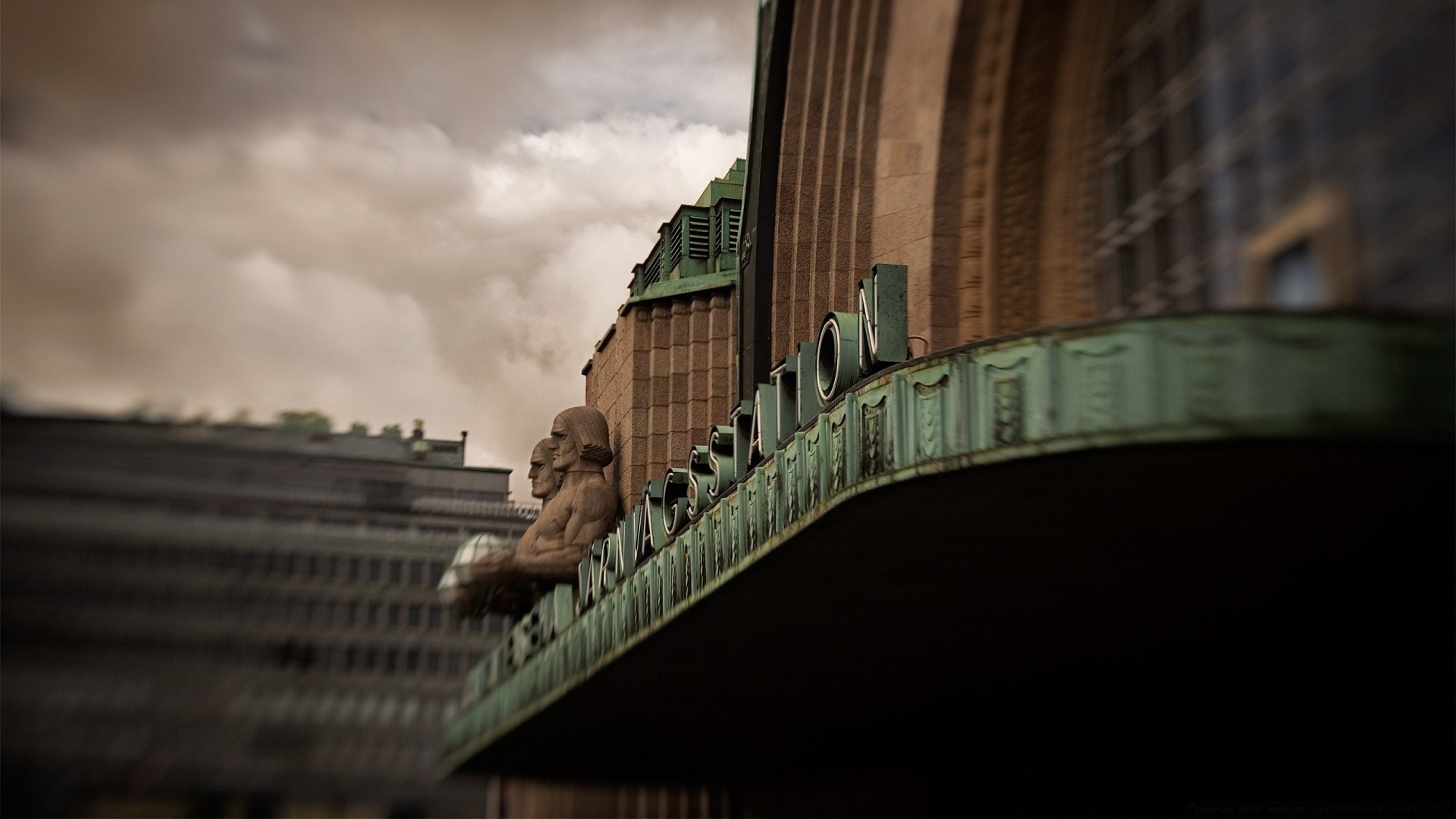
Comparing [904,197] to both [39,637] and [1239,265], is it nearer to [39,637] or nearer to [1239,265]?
[1239,265]

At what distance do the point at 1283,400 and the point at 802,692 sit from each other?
35.1 feet

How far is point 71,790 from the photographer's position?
1057 inches

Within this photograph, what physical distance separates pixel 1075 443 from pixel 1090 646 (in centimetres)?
586

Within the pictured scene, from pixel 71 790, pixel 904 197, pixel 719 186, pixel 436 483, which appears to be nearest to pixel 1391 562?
pixel 904 197

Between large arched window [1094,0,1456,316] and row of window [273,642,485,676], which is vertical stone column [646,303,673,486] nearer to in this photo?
large arched window [1094,0,1456,316]

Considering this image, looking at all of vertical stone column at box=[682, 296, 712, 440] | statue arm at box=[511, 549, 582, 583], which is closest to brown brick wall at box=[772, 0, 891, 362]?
vertical stone column at box=[682, 296, 712, 440]

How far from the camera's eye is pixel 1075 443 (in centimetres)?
959

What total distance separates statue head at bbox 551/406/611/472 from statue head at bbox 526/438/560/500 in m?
0.13

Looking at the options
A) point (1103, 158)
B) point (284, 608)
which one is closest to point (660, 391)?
point (1103, 158)

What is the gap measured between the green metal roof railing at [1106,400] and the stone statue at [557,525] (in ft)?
38.6

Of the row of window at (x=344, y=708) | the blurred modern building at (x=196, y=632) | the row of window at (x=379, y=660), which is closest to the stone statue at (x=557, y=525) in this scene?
the blurred modern building at (x=196, y=632)

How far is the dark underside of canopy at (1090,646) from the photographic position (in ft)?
33.3

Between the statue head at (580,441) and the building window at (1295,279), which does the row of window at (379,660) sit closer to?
the statue head at (580,441)

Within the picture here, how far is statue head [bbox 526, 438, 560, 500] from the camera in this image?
27.0m
